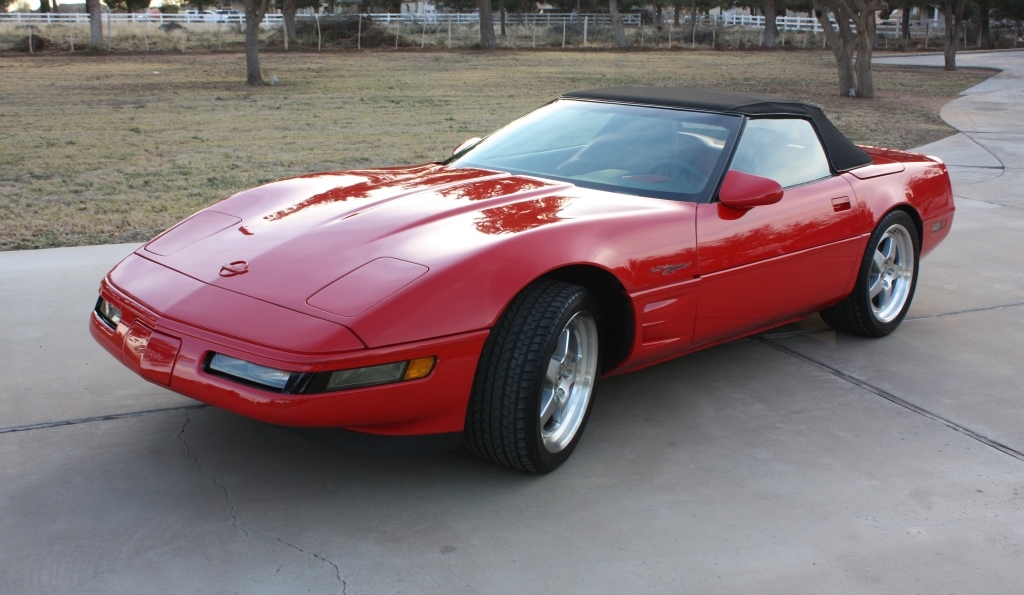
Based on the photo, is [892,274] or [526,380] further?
[892,274]

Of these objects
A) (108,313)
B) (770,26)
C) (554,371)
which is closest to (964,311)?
(554,371)

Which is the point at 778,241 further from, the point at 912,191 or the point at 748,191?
the point at 912,191

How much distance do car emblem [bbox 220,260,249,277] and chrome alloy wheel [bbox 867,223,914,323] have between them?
3244 millimetres

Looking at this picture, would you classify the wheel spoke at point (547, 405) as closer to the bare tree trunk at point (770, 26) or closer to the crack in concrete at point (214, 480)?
the crack in concrete at point (214, 480)

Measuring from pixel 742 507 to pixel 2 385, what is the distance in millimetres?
2985

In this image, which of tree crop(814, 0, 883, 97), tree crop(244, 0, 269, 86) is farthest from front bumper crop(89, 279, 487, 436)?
tree crop(244, 0, 269, 86)

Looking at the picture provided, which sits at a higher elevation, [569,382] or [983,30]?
[983,30]

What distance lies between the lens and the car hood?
9.78 ft

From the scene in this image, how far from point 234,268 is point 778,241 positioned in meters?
2.26

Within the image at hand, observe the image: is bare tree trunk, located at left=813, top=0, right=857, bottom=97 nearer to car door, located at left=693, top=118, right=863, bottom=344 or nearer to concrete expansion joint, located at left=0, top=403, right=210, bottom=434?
car door, located at left=693, top=118, right=863, bottom=344

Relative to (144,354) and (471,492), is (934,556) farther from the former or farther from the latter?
(144,354)

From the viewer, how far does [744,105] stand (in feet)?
14.1

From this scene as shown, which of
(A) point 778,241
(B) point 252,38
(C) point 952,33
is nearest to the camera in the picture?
(A) point 778,241

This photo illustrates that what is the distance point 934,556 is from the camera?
284 cm
